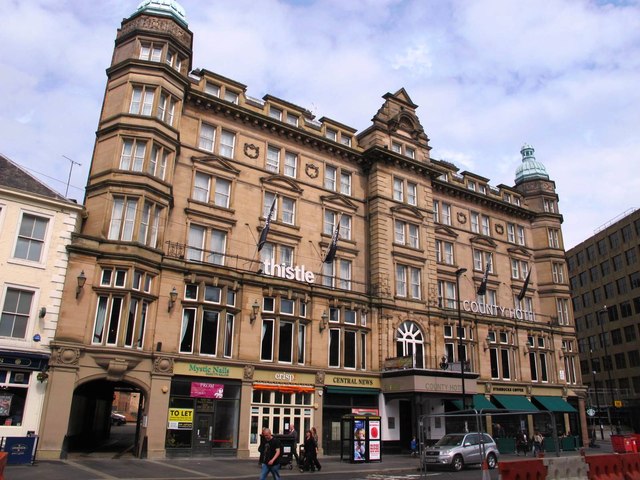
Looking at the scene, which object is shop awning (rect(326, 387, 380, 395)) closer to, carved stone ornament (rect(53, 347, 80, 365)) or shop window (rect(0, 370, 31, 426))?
carved stone ornament (rect(53, 347, 80, 365))

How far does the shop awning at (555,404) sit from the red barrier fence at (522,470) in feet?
104

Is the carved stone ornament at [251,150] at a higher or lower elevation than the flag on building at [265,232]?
higher

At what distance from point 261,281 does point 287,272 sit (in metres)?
2.14

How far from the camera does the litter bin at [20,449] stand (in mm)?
19703

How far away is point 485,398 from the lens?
3981 cm

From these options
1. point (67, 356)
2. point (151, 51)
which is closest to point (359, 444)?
point (67, 356)

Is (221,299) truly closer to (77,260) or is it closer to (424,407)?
(77,260)

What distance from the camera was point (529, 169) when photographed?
54719mm

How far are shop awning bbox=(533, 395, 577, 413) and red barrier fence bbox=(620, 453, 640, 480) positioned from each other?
27.1 m

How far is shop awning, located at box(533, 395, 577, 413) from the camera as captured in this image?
43094mm

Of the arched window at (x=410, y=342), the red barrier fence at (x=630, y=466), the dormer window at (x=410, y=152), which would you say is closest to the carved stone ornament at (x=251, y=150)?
the dormer window at (x=410, y=152)

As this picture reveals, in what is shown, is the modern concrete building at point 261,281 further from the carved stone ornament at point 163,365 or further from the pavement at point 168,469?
the pavement at point 168,469

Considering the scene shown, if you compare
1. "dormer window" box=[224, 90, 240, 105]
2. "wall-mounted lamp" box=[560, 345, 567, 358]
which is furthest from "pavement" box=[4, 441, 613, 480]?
"wall-mounted lamp" box=[560, 345, 567, 358]

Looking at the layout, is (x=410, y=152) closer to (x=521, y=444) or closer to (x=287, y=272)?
(x=287, y=272)
